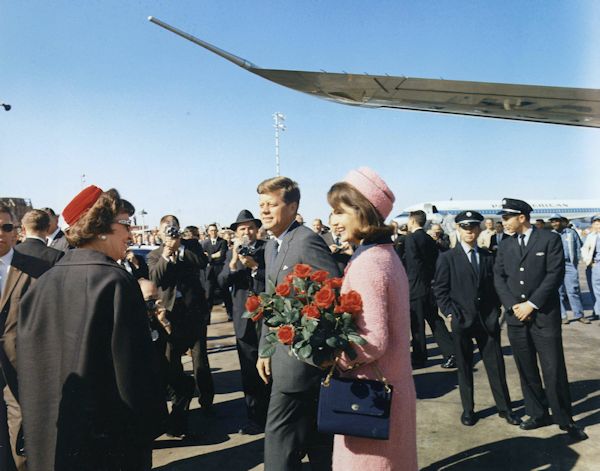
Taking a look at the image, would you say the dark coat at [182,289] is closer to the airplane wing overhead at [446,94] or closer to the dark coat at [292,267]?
the dark coat at [292,267]

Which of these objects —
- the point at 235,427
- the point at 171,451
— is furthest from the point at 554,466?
the point at 171,451

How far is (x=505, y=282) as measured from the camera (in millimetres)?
4453

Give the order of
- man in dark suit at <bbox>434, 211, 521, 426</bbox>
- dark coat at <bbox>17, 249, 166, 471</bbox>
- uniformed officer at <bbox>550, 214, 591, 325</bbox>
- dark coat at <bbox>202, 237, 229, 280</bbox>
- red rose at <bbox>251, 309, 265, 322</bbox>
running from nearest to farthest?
dark coat at <bbox>17, 249, 166, 471</bbox>
red rose at <bbox>251, 309, 265, 322</bbox>
man in dark suit at <bbox>434, 211, 521, 426</bbox>
dark coat at <bbox>202, 237, 229, 280</bbox>
uniformed officer at <bbox>550, 214, 591, 325</bbox>

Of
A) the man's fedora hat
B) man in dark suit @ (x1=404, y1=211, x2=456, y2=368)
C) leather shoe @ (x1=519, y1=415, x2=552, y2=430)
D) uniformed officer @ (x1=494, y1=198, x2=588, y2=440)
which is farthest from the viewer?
man in dark suit @ (x1=404, y1=211, x2=456, y2=368)

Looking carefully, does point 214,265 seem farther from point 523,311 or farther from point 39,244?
point 523,311

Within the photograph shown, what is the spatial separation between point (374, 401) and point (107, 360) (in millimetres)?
1183

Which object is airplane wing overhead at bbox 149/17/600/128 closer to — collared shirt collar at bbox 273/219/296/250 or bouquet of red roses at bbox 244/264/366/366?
collared shirt collar at bbox 273/219/296/250

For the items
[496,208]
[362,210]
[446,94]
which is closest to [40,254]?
[362,210]

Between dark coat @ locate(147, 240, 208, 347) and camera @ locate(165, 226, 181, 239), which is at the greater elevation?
camera @ locate(165, 226, 181, 239)

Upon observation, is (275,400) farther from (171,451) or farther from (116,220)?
(171,451)

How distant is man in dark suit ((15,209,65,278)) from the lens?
3.44 metres

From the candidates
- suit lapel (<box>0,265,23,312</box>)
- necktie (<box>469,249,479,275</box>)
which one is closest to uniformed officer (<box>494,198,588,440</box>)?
necktie (<box>469,249,479,275</box>)

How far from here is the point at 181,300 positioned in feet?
15.8

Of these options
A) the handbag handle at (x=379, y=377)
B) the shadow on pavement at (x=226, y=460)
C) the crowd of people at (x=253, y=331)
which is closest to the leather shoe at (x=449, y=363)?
the crowd of people at (x=253, y=331)
